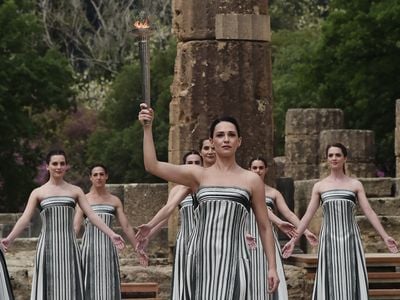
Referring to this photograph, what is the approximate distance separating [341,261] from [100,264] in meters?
2.86

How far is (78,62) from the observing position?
72.2 metres

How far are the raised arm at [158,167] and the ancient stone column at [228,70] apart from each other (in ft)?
33.2

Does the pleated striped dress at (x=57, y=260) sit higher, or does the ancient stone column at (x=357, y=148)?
the ancient stone column at (x=357, y=148)

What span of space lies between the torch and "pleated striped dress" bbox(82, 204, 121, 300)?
22.5 feet

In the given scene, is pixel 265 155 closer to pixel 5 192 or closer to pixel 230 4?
pixel 230 4

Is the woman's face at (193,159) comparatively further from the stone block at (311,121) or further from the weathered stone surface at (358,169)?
the stone block at (311,121)

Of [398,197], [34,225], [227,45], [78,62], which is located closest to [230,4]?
[227,45]

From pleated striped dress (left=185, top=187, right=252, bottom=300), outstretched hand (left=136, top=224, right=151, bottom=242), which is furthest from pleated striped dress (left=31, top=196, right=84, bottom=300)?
pleated striped dress (left=185, top=187, right=252, bottom=300)

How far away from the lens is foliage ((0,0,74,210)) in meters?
45.8

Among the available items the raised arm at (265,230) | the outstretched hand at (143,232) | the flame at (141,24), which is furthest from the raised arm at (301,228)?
the flame at (141,24)

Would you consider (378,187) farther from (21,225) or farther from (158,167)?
(158,167)

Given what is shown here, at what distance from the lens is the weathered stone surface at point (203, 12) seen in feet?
77.2

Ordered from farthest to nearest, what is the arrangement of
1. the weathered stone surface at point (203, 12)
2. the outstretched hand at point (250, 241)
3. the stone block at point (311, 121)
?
the stone block at point (311, 121) → the weathered stone surface at point (203, 12) → the outstretched hand at point (250, 241)

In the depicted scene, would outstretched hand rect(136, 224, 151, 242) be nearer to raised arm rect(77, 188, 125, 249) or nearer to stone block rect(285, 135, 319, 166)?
raised arm rect(77, 188, 125, 249)
